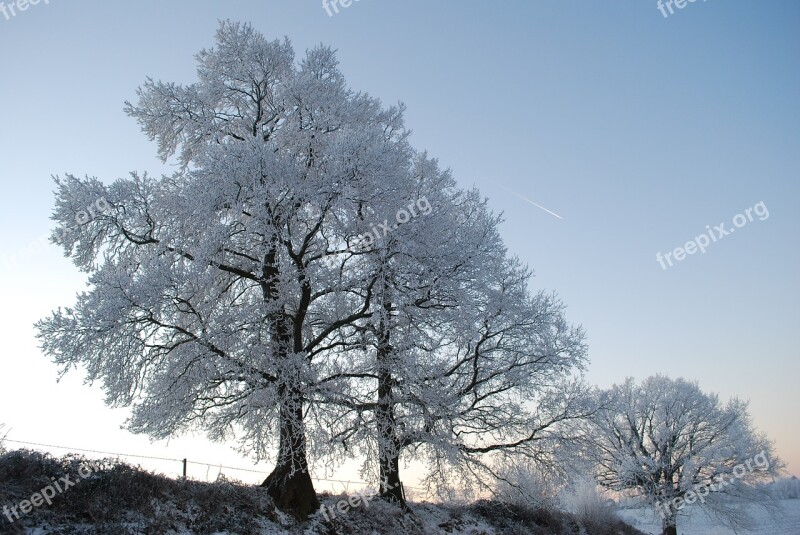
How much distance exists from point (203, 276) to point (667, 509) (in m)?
26.9

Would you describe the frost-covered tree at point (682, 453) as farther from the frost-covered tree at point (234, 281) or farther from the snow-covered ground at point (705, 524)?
the frost-covered tree at point (234, 281)

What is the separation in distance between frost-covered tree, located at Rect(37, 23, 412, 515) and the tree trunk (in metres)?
0.04

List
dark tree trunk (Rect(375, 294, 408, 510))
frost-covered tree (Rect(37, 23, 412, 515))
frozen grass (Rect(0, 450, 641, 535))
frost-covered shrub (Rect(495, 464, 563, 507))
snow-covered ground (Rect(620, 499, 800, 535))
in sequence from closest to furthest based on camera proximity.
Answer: frozen grass (Rect(0, 450, 641, 535)) → frost-covered tree (Rect(37, 23, 412, 515)) → dark tree trunk (Rect(375, 294, 408, 510)) → frost-covered shrub (Rect(495, 464, 563, 507)) → snow-covered ground (Rect(620, 499, 800, 535))

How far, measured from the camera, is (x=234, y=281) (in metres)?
14.8

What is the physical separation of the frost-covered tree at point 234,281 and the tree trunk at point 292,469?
4cm

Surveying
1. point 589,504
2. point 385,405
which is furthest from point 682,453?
point 385,405

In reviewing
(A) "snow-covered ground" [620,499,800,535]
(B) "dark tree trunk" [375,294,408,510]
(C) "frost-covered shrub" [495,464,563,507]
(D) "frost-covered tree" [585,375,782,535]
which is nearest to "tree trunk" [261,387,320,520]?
(B) "dark tree trunk" [375,294,408,510]

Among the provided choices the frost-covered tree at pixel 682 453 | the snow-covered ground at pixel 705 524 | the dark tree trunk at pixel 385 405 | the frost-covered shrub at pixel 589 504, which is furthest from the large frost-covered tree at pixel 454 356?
the snow-covered ground at pixel 705 524

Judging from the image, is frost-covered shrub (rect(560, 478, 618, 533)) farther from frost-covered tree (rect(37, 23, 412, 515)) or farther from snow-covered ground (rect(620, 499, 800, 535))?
frost-covered tree (rect(37, 23, 412, 515))

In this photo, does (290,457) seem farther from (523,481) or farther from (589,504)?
(589,504)

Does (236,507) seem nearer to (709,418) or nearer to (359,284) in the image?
(359,284)

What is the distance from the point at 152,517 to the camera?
9969mm

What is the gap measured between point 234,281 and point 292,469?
5.32 m

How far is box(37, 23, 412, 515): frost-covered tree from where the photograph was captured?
37.6ft
